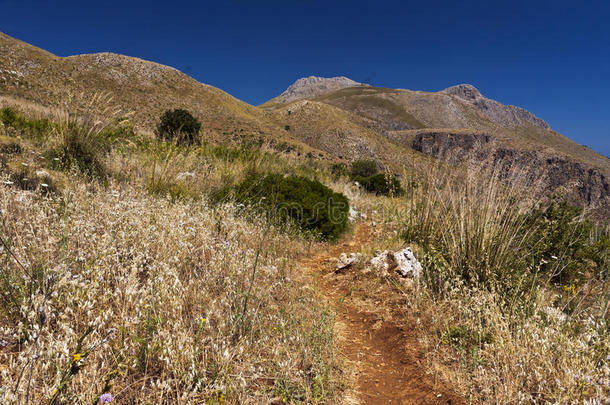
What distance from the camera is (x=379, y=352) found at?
3.01 meters

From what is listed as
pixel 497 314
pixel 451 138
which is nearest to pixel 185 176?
pixel 451 138

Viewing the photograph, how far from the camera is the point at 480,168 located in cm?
443

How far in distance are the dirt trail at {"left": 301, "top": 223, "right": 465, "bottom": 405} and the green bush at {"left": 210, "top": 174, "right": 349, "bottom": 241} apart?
150 centimetres

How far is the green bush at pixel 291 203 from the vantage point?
5.94 m

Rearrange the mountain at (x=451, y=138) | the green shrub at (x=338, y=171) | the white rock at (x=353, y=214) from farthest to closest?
1. the green shrub at (x=338, y=171)
2. the white rock at (x=353, y=214)
3. the mountain at (x=451, y=138)

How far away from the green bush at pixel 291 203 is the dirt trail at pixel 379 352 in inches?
59.2

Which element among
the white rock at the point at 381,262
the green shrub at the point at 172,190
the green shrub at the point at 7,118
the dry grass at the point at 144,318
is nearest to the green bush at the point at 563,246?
the white rock at the point at 381,262

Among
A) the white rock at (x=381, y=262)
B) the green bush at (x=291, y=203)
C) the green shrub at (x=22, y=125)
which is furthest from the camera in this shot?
the green shrub at (x=22, y=125)

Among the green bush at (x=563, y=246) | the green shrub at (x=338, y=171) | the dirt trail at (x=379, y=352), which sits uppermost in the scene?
the green shrub at (x=338, y=171)

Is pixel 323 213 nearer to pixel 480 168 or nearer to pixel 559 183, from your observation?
pixel 480 168

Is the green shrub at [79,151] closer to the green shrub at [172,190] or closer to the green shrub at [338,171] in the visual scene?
the green shrub at [172,190]

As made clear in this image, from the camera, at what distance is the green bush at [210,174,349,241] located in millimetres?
5938


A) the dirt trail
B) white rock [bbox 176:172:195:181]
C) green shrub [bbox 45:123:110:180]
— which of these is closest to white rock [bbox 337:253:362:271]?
the dirt trail

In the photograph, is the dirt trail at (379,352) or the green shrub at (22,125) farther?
the green shrub at (22,125)
